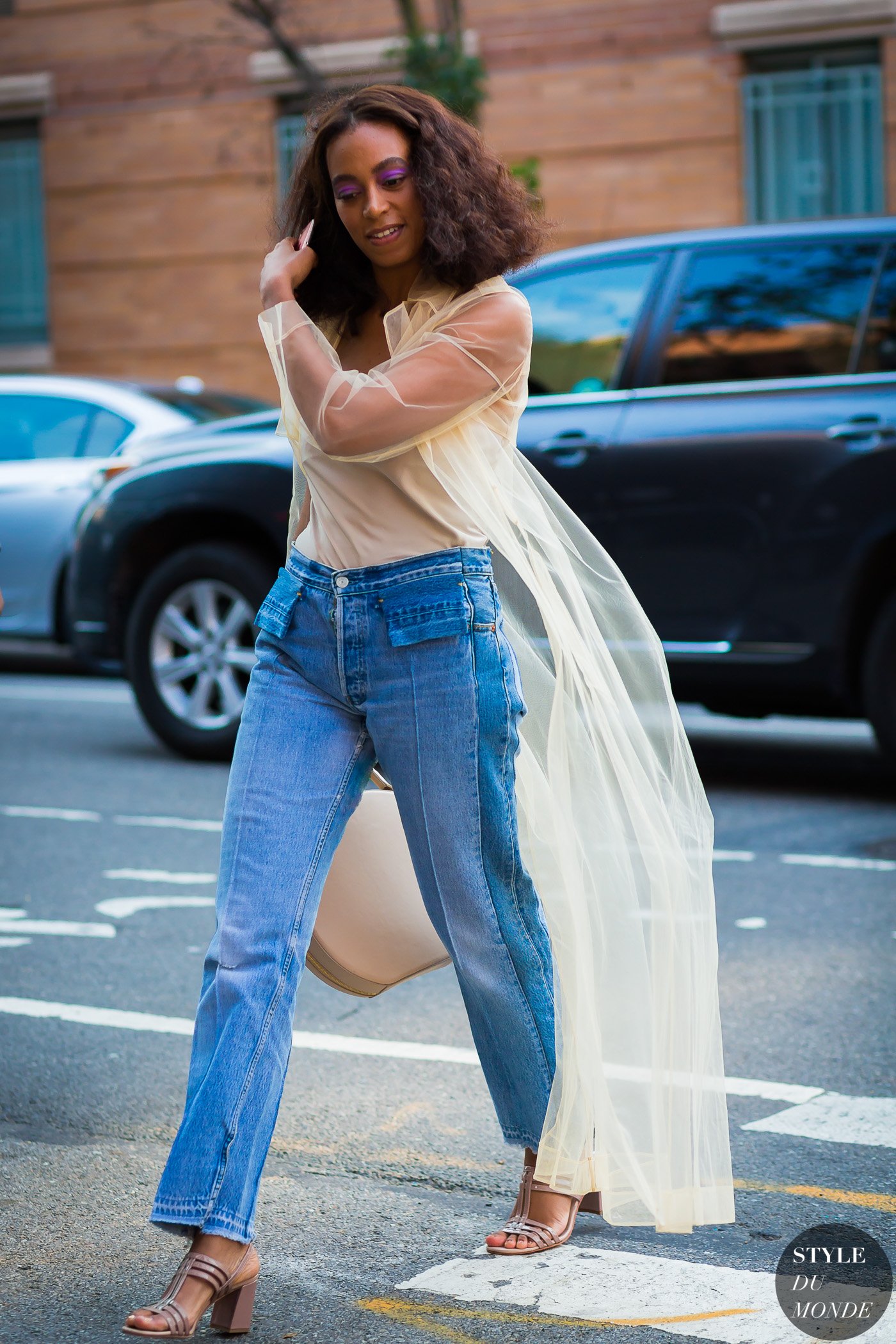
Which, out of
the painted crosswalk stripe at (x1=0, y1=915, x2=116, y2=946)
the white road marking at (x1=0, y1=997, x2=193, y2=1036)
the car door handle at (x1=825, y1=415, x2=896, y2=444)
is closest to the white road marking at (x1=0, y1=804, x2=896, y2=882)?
the painted crosswalk stripe at (x1=0, y1=915, x2=116, y2=946)

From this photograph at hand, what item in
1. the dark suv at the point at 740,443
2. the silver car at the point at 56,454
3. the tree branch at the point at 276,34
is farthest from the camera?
the tree branch at the point at 276,34

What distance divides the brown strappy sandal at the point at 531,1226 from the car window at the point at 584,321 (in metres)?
4.34

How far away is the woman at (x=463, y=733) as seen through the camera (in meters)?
2.73

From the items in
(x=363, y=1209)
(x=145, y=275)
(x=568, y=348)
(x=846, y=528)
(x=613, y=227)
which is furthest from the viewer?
(x=145, y=275)

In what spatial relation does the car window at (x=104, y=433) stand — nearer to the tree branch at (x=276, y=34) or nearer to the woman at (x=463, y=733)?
the tree branch at (x=276, y=34)

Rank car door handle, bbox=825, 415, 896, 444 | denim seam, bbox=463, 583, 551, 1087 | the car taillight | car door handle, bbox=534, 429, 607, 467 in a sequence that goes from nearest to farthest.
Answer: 1. denim seam, bbox=463, 583, 551, 1087
2. car door handle, bbox=825, 415, 896, 444
3. car door handle, bbox=534, 429, 607, 467
4. the car taillight

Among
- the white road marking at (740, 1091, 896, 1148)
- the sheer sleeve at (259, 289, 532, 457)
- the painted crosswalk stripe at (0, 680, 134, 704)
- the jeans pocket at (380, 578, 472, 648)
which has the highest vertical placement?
the sheer sleeve at (259, 289, 532, 457)

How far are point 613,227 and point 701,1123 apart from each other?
42.5 feet

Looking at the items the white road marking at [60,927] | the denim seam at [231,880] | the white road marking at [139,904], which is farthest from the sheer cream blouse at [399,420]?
the white road marking at [139,904]

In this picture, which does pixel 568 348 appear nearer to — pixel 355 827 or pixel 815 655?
pixel 815 655

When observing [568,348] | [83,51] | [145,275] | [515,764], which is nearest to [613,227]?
[145,275]

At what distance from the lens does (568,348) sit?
696 cm

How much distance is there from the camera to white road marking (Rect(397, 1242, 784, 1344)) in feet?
8.64

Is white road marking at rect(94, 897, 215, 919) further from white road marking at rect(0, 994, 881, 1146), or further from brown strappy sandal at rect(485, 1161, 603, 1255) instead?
brown strappy sandal at rect(485, 1161, 603, 1255)
